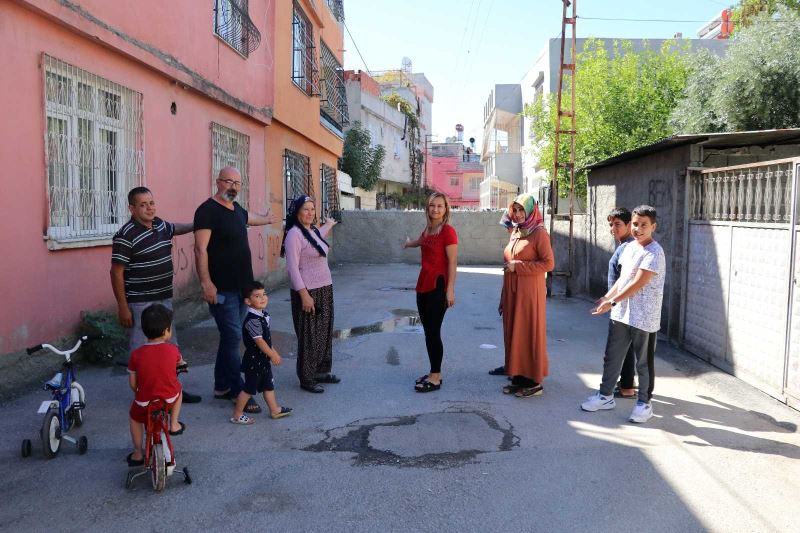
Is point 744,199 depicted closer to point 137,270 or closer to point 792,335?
point 792,335

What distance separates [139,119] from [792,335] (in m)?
7.23

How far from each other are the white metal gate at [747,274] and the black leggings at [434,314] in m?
2.94

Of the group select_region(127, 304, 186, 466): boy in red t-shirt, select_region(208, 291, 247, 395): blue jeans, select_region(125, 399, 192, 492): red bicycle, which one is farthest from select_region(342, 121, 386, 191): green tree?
select_region(125, 399, 192, 492): red bicycle

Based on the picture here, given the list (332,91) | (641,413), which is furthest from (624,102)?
(641,413)

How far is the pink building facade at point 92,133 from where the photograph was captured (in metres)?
5.51

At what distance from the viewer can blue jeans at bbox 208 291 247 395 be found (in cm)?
536

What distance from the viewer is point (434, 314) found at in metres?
5.93

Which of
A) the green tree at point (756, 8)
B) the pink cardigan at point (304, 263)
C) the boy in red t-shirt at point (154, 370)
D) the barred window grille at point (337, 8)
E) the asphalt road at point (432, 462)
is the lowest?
the asphalt road at point (432, 462)

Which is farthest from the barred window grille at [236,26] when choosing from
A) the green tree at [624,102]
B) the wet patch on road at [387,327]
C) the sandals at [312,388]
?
the green tree at [624,102]

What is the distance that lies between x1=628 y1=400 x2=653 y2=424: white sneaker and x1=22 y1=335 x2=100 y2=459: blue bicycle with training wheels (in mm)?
4028

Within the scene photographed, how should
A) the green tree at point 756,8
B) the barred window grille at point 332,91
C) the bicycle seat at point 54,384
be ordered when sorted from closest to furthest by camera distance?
1. the bicycle seat at point 54,384
2. the green tree at point 756,8
3. the barred window grille at point 332,91

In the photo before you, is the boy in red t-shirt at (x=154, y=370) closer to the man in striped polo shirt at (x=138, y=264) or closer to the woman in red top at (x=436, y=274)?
the man in striped polo shirt at (x=138, y=264)

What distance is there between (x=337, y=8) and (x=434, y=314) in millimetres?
16311

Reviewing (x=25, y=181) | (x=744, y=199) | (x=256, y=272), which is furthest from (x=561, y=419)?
(x=256, y=272)
